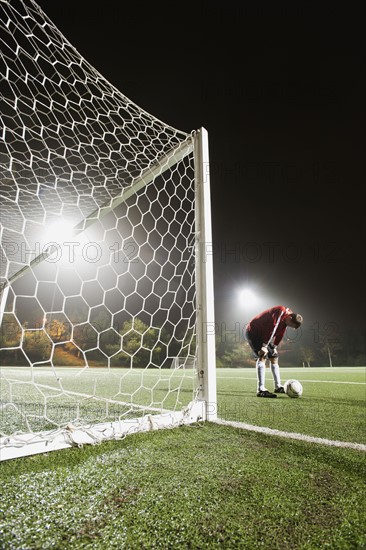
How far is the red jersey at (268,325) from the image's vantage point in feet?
13.8

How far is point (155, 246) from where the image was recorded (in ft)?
8.95

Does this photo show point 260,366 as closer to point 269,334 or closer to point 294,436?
point 269,334

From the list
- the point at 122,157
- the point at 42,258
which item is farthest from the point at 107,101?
the point at 42,258

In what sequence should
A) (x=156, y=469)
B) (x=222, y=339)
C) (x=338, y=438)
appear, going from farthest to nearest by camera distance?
(x=222, y=339) < (x=338, y=438) < (x=156, y=469)

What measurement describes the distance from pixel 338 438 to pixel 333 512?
0.95 metres

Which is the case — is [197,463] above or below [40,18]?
below

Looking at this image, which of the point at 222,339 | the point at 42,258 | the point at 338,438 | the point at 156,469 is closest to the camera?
the point at 156,469

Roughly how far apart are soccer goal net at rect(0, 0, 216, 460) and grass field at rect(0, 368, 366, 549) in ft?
0.90

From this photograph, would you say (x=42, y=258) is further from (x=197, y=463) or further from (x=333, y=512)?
(x=333, y=512)

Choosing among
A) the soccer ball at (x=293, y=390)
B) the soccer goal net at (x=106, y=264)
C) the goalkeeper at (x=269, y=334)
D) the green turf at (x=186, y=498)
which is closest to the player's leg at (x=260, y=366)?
the goalkeeper at (x=269, y=334)

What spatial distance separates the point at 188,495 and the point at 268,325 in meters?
3.31

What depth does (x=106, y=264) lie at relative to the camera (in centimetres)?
219

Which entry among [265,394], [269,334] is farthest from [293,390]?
[269,334]

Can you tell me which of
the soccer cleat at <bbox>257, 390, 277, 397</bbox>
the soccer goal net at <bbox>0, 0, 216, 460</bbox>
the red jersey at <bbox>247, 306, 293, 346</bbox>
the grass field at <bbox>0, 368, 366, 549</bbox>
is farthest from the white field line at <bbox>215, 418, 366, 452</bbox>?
the red jersey at <bbox>247, 306, 293, 346</bbox>
